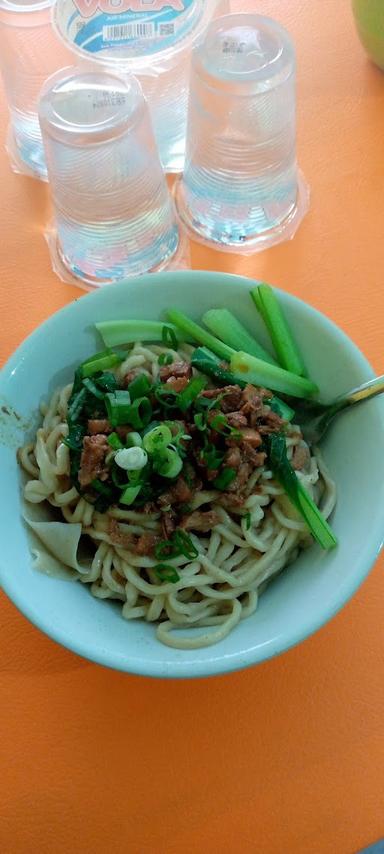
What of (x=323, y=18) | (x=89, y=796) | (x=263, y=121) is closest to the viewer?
(x=89, y=796)

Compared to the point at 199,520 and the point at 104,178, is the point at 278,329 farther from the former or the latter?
the point at 104,178

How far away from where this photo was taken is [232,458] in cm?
101

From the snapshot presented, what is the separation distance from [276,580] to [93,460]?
324 millimetres

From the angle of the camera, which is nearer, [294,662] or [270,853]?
[270,853]

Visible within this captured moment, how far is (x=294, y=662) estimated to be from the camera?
3.65 feet

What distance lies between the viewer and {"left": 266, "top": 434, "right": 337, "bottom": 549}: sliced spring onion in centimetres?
100

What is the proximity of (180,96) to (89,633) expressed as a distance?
115 cm

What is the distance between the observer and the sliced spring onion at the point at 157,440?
0.97 metres

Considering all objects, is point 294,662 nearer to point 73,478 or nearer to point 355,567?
point 355,567

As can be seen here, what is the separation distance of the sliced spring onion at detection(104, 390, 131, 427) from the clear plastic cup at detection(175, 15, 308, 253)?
56 cm

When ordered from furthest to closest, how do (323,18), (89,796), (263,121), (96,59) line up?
(323,18) < (96,59) < (263,121) < (89,796)

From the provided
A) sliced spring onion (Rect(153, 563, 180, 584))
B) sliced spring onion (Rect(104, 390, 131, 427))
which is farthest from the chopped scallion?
sliced spring onion (Rect(153, 563, 180, 584))

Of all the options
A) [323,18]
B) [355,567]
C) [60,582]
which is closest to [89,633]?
[60,582]

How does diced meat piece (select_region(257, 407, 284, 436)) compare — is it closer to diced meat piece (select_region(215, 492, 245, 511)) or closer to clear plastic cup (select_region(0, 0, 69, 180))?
diced meat piece (select_region(215, 492, 245, 511))
